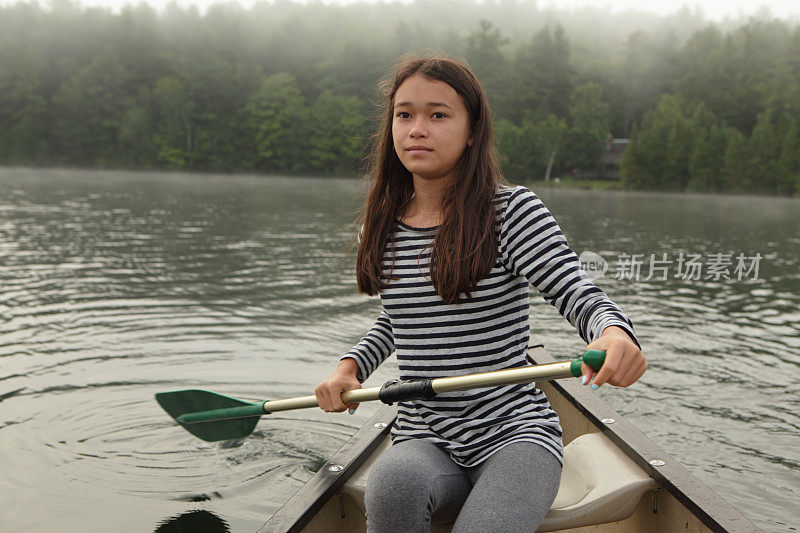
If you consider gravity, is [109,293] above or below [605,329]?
below

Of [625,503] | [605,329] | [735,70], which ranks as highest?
[735,70]

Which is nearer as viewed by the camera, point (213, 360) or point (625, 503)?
point (625, 503)

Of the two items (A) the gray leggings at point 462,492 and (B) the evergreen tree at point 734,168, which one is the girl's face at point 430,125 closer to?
(A) the gray leggings at point 462,492

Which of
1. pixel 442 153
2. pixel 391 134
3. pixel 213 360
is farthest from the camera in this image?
pixel 213 360

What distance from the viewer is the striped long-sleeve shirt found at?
182 centimetres

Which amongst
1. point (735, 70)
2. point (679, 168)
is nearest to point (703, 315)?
point (679, 168)

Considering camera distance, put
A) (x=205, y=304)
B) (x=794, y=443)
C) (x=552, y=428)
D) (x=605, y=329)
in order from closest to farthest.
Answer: (x=605, y=329) → (x=552, y=428) → (x=794, y=443) → (x=205, y=304)

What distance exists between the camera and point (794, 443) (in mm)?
4836

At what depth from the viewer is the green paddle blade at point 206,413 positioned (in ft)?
9.80

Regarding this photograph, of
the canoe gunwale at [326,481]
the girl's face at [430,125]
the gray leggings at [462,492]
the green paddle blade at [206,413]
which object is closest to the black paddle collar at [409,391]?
the gray leggings at [462,492]

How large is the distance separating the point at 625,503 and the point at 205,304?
7.24m

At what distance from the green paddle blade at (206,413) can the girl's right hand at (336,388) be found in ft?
2.99

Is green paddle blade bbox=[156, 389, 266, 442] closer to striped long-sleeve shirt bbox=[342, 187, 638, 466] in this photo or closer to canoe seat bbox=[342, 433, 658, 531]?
canoe seat bbox=[342, 433, 658, 531]

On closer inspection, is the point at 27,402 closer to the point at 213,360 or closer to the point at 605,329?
the point at 213,360
